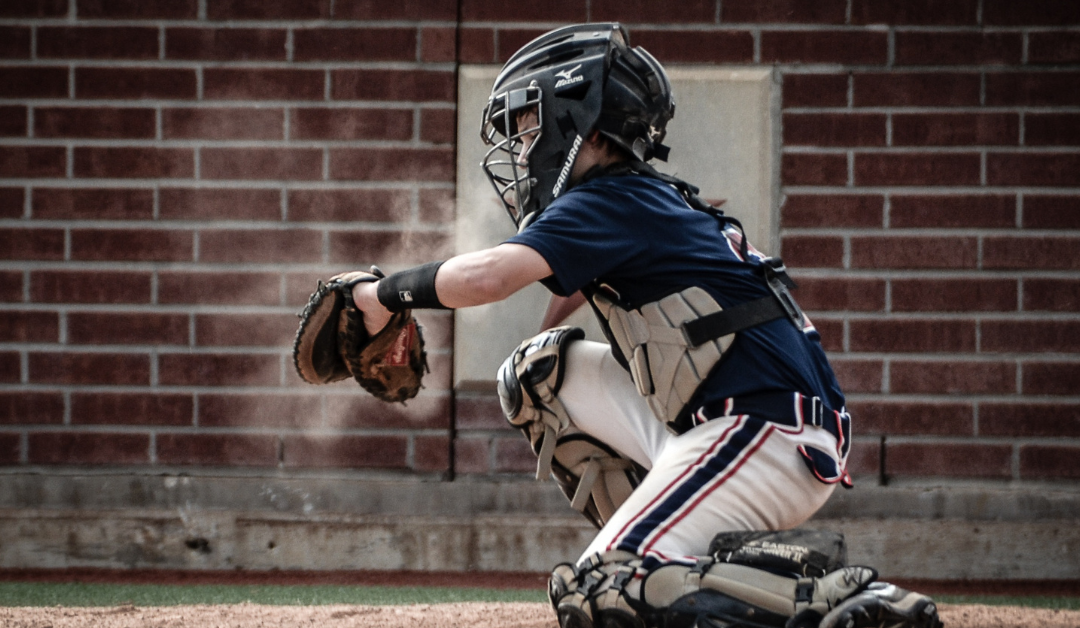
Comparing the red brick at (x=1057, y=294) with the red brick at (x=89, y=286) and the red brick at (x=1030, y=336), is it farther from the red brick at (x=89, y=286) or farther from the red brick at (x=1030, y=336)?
the red brick at (x=89, y=286)

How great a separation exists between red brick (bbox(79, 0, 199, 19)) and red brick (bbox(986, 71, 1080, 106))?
3547mm

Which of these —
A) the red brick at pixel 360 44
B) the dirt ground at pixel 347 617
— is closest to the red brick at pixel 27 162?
the red brick at pixel 360 44

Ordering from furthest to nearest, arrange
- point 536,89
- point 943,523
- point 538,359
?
point 943,523 → point 538,359 → point 536,89

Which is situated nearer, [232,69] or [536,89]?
[536,89]

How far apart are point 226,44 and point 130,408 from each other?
168 cm

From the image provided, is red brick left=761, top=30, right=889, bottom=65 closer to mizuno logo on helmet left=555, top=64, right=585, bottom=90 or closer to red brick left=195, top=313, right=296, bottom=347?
mizuno logo on helmet left=555, top=64, right=585, bottom=90

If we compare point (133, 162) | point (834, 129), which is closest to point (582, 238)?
point (834, 129)

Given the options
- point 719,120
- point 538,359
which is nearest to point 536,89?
point 538,359

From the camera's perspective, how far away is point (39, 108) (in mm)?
4770

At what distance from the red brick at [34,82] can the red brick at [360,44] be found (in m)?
1.09

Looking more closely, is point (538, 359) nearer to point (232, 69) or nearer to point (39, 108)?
point (232, 69)

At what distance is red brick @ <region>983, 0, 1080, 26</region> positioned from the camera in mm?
4637

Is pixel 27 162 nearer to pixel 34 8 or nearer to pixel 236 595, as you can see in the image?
pixel 34 8

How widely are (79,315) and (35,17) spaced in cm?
135
